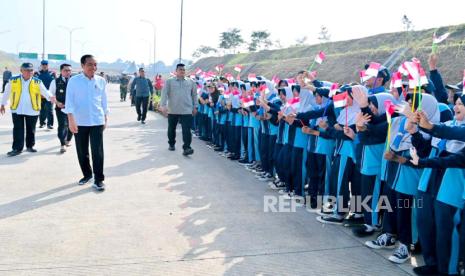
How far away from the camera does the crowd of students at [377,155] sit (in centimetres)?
397

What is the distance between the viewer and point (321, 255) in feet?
15.1

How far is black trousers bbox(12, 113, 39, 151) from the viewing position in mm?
9359

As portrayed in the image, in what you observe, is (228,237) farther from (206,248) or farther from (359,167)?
(359,167)

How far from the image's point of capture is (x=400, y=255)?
176 inches

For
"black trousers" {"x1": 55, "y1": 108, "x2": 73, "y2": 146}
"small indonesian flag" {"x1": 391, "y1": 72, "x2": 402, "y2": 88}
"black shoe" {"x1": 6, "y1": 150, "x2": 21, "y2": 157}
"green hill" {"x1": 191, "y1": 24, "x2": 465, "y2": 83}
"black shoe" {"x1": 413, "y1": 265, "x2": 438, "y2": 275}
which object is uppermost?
"green hill" {"x1": 191, "y1": 24, "x2": 465, "y2": 83}

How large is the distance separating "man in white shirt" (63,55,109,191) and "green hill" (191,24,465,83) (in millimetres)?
19342

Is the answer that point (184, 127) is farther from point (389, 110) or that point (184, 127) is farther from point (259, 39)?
point (259, 39)

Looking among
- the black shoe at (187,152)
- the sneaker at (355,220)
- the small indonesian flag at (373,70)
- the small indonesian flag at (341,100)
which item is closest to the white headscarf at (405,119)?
the small indonesian flag at (341,100)

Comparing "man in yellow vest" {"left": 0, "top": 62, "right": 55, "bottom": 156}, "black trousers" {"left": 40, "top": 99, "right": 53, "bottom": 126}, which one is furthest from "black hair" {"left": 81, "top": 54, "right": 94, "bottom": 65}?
"black trousers" {"left": 40, "top": 99, "right": 53, "bottom": 126}

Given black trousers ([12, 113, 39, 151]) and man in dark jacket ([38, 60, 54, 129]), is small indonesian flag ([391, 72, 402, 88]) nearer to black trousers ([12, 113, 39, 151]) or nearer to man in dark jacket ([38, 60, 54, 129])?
black trousers ([12, 113, 39, 151])

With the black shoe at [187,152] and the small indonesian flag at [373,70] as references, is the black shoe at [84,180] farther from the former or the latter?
the small indonesian flag at [373,70]

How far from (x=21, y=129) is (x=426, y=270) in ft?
26.5

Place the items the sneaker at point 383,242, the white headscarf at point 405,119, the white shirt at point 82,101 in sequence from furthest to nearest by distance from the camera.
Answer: the white shirt at point 82,101
the sneaker at point 383,242
the white headscarf at point 405,119

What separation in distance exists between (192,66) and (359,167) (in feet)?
271
